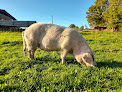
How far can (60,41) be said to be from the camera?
4059 mm

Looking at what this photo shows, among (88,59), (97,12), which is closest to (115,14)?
(97,12)

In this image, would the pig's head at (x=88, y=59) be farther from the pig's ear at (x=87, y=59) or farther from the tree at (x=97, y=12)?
the tree at (x=97, y=12)

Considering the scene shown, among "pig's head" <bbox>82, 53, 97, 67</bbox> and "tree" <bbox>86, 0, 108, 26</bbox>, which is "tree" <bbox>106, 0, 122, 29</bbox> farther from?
"pig's head" <bbox>82, 53, 97, 67</bbox>

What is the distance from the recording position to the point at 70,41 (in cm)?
397

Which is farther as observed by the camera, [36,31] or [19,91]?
[36,31]

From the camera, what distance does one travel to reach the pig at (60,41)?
3.94 meters

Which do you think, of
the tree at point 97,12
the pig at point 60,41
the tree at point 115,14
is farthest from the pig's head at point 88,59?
the tree at point 97,12

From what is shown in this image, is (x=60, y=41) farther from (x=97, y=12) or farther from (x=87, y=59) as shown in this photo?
(x=97, y=12)

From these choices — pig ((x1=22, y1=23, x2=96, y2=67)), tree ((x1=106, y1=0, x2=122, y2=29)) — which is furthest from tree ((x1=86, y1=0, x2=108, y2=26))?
pig ((x1=22, y1=23, x2=96, y2=67))

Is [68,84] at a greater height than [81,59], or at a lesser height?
lesser

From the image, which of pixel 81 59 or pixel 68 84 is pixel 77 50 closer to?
pixel 81 59

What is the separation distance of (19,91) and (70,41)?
8.37 feet

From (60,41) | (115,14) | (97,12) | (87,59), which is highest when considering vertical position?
(97,12)

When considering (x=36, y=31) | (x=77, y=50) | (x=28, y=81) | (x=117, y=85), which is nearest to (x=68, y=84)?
(x=28, y=81)
